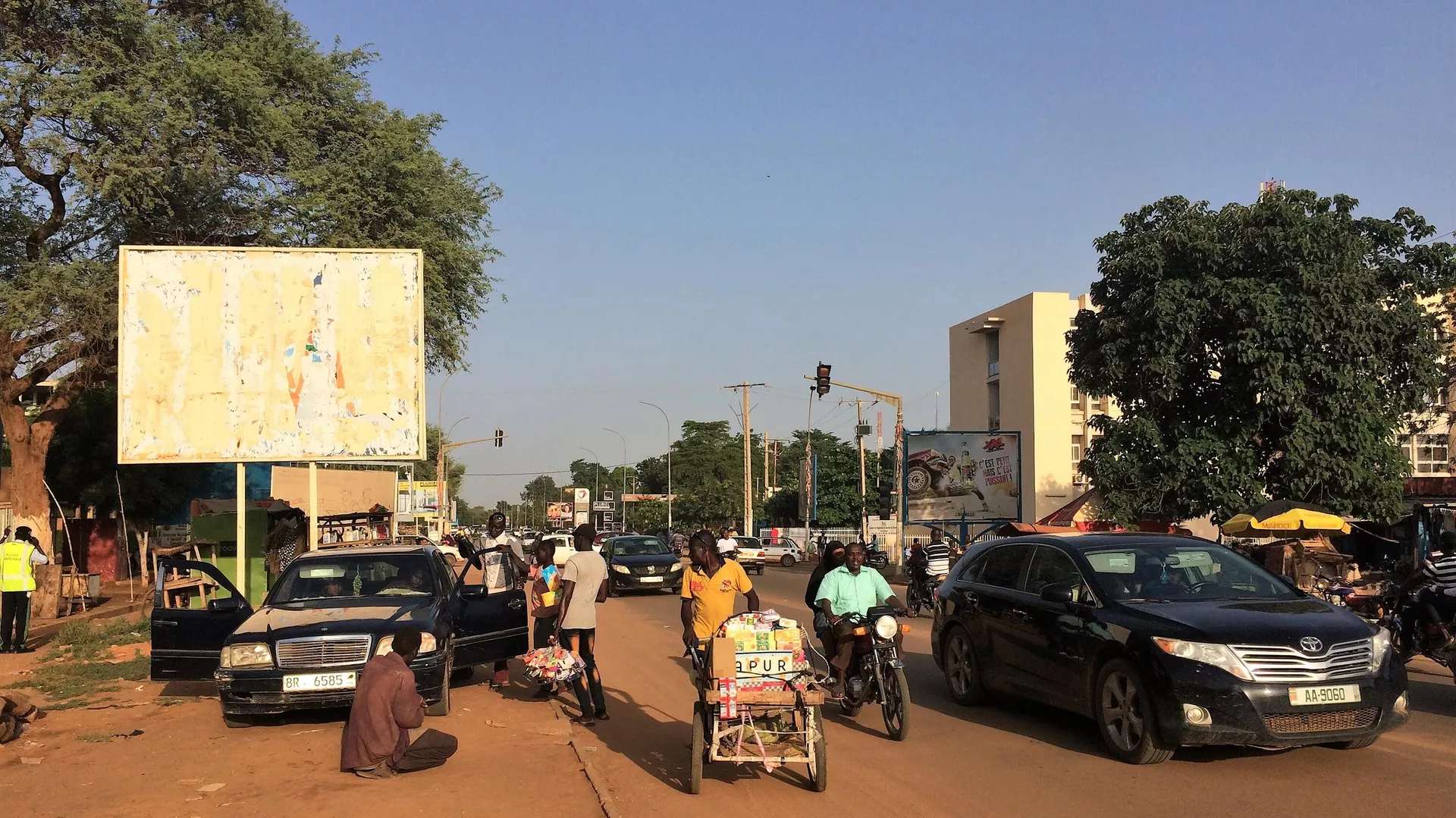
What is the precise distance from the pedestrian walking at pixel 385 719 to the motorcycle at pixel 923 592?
15.5 metres

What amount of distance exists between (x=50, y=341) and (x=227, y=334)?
9.05 meters

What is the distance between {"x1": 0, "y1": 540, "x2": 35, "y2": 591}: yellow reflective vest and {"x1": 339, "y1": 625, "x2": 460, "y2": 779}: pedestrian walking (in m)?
10.0

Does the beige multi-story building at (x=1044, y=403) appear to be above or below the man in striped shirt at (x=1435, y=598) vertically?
above

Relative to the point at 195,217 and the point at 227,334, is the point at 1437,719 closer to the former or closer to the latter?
the point at 227,334

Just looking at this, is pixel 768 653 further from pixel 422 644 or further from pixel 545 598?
pixel 545 598

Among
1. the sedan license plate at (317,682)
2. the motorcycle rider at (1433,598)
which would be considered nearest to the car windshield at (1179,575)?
the motorcycle rider at (1433,598)

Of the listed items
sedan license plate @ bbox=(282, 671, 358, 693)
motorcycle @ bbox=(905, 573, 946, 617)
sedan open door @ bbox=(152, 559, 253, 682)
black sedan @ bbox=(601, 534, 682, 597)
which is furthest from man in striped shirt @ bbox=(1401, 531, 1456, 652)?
black sedan @ bbox=(601, 534, 682, 597)

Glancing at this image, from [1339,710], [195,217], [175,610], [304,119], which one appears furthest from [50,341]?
[1339,710]

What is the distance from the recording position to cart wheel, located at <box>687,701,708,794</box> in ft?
23.7

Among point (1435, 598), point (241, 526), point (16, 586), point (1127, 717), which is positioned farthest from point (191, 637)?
point (1435, 598)

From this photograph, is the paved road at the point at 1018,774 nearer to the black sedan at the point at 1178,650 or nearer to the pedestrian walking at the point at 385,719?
the black sedan at the point at 1178,650

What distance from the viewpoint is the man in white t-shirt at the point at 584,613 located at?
10188 mm

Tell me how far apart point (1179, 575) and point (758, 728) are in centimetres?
354

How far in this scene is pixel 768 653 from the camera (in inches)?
288
